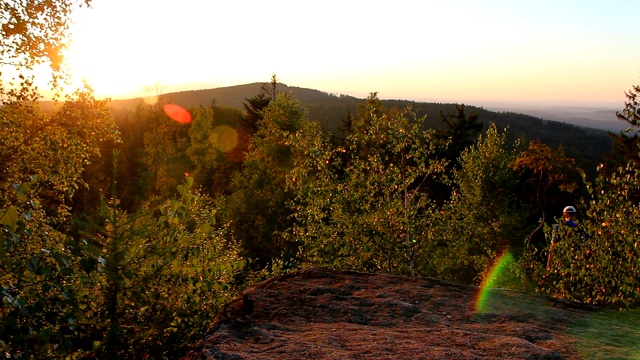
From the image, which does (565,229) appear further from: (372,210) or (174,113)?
(174,113)

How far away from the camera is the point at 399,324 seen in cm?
534

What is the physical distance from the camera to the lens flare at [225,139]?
46500 mm

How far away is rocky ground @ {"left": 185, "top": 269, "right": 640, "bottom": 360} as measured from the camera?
4.46 meters

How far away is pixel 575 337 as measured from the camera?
5.16 meters

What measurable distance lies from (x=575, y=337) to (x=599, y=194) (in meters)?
6.39

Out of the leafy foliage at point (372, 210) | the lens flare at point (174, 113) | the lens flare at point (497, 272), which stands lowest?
the lens flare at point (497, 272)

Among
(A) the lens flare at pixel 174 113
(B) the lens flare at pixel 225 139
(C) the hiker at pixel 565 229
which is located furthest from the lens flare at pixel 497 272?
(A) the lens flare at pixel 174 113

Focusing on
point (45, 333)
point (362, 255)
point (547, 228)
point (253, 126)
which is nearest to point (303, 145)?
point (362, 255)

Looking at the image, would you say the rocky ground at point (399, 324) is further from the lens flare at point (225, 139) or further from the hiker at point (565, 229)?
the lens flare at point (225, 139)

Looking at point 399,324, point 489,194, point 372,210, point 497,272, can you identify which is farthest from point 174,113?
point 399,324

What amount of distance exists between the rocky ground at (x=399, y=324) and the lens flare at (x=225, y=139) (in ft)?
134

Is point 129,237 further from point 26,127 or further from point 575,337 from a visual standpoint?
point 26,127

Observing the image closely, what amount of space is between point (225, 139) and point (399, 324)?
159 ft

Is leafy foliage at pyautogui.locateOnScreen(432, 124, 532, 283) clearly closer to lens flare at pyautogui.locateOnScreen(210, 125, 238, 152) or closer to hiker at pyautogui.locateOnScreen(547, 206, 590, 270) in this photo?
hiker at pyautogui.locateOnScreen(547, 206, 590, 270)
